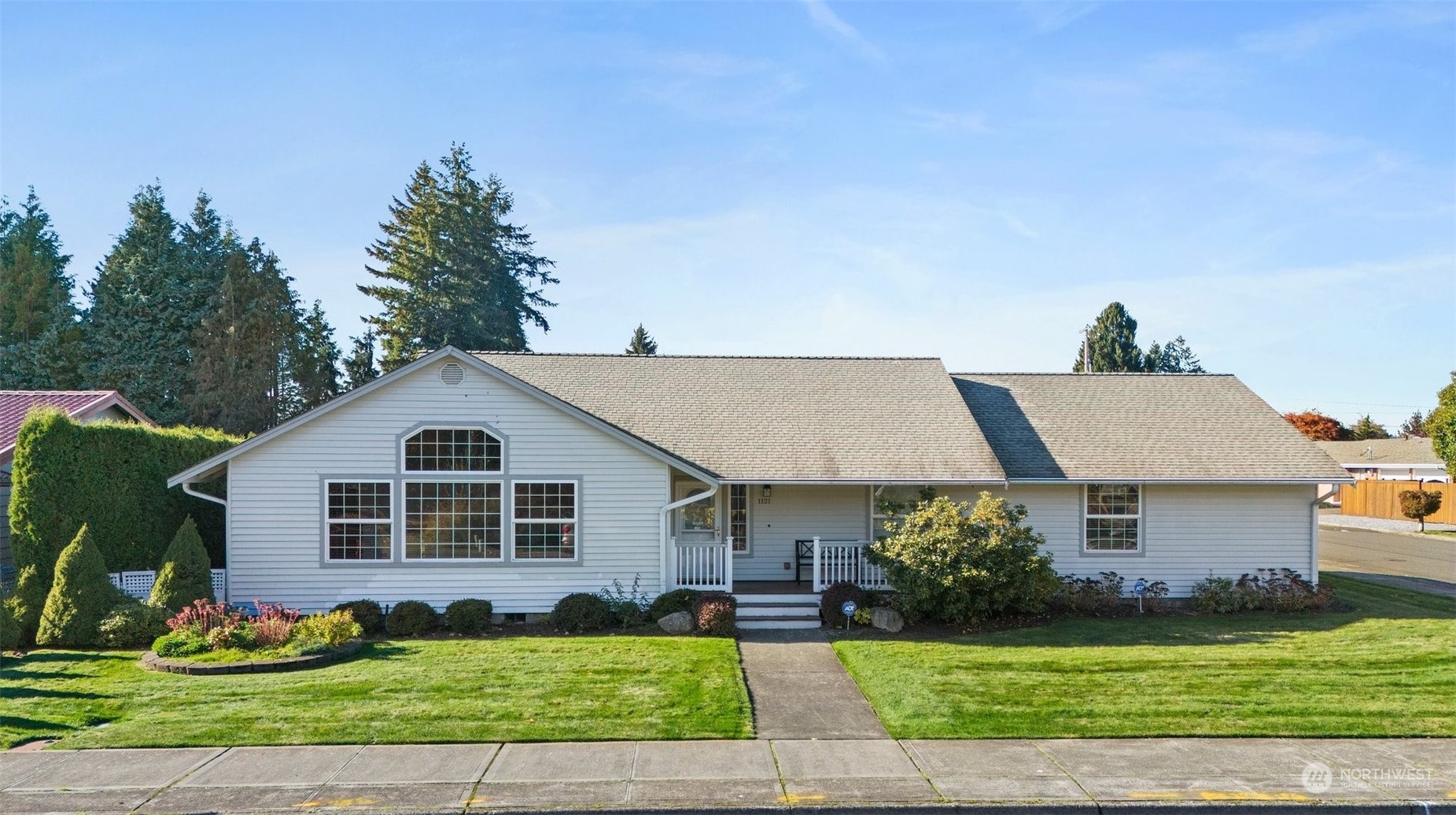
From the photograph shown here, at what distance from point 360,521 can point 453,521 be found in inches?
59.8

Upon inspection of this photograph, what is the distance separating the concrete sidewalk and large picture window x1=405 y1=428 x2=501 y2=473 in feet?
22.8

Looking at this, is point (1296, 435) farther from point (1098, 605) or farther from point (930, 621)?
point (930, 621)

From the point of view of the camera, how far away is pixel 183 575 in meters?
14.6

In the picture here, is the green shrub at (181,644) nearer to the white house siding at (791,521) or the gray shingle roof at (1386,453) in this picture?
the white house siding at (791,521)

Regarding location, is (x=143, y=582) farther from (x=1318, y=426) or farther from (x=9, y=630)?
(x=1318, y=426)

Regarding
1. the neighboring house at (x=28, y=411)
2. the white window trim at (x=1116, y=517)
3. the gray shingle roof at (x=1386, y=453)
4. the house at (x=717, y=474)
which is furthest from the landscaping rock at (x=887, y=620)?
the gray shingle roof at (x=1386, y=453)

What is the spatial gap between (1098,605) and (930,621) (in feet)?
11.2

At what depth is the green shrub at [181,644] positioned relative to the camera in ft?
41.8

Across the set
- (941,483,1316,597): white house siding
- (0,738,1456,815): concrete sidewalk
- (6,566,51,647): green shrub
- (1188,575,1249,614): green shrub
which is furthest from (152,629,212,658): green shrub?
(1188,575,1249,614): green shrub

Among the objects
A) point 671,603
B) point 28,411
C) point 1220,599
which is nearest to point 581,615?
point 671,603

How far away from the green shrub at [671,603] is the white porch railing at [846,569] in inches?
93.8

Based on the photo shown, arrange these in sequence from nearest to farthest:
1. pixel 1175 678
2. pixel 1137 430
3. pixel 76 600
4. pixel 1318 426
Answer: pixel 1175 678 < pixel 76 600 < pixel 1137 430 < pixel 1318 426

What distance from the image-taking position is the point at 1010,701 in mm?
10852

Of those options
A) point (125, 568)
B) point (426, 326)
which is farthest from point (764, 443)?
point (426, 326)
